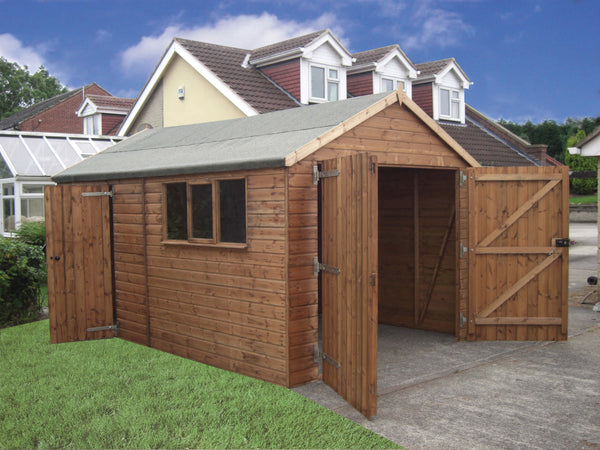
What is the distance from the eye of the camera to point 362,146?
23.0 ft

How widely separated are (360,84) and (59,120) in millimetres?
23361

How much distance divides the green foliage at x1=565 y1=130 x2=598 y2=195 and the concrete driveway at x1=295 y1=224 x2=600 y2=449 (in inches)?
1225

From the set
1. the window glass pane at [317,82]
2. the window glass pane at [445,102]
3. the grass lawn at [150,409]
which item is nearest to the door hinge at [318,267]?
the grass lawn at [150,409]

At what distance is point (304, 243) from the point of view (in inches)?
250

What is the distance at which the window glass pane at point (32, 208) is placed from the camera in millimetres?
15891

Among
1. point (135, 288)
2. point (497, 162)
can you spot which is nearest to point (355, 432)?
point (135, 288)

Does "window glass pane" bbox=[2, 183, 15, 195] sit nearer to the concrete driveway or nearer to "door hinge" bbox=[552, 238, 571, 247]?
the concrete driveway

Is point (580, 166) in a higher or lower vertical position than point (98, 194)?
higher

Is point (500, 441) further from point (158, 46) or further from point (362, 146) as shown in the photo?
point (158, 46)

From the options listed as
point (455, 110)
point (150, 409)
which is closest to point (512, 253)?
point (150, 409)

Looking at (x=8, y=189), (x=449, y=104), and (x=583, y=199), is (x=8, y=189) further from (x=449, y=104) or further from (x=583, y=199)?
(x=583, y=199)

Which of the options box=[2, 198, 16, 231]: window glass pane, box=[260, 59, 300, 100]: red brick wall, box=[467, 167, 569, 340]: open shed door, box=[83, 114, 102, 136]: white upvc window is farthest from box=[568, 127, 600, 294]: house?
box=[83, 114, 102, 136]: white upvc window

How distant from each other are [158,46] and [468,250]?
91694 mm

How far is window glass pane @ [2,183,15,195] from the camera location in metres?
15.8
